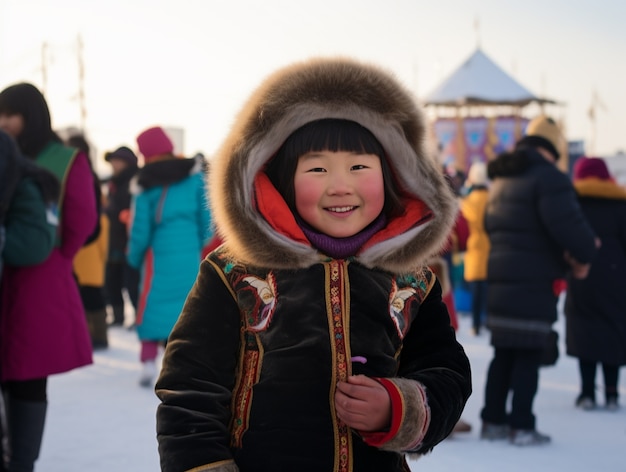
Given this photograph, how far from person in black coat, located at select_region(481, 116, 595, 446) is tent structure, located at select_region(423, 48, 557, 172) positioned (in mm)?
15309

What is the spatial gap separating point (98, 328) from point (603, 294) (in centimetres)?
459

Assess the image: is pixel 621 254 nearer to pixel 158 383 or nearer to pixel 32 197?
pixel 32 197

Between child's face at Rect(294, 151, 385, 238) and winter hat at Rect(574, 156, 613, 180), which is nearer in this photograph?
child's face at Rect(294, 151, 385, 238)

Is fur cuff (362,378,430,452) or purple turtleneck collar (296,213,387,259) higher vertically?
purple turtleneck collar (296,213,387,259)

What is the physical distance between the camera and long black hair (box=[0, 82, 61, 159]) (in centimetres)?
354

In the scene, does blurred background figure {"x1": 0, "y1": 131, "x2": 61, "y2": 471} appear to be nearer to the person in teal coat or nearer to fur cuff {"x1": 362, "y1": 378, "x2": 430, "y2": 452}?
Result: fur cuff {"x1": 362, "y1": 378, "x2": 430, "y2": 452}

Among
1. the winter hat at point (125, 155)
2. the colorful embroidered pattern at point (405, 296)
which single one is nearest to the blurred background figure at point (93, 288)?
the winter hat at point (125, 155)

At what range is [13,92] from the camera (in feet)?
11.6

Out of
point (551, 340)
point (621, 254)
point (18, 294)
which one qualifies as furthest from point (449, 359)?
point (621, 254)

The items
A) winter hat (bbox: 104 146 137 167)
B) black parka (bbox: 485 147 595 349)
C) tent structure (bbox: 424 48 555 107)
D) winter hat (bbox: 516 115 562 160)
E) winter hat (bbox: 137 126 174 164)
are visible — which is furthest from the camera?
tent structure (bbox: 424 48 555 107)

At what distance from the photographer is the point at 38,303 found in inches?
138

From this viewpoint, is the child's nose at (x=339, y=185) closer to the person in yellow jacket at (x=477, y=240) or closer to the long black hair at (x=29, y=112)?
the long black hair at (x=29, y=112)

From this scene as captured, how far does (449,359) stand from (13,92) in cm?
243

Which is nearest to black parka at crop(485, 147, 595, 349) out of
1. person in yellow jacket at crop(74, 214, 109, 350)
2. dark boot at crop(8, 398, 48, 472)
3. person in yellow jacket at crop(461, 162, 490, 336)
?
person in yellow jacket at crop(461, 162, 490, 336)
